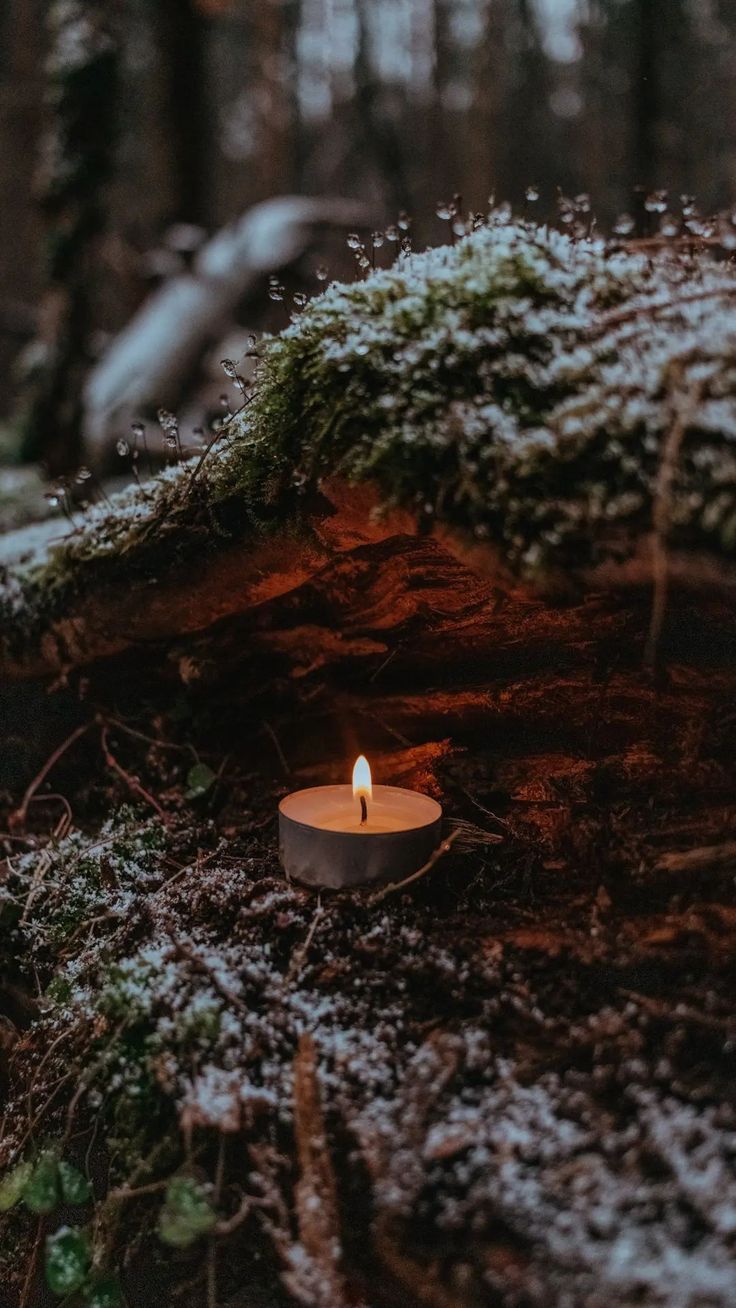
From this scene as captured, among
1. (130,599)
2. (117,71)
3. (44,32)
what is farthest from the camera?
(44,32)

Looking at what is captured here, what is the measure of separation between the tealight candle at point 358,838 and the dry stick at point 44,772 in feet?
2.50

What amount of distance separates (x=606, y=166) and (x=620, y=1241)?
18310 mm

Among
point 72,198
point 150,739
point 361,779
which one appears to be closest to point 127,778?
point 150,739

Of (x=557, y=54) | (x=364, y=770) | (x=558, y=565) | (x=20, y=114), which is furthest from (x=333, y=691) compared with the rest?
(x=557, y=54)

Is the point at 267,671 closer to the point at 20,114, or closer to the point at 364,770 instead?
the point at 364,770

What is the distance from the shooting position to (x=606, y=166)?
15672mm

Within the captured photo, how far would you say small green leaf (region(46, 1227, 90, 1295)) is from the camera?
1329 mm

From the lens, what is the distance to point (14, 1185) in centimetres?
147

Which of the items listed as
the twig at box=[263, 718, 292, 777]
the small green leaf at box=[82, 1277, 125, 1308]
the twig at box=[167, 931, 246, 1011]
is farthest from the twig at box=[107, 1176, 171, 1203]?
the twig at box=[263, 718, 292, 777]

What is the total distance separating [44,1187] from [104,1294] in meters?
0.19

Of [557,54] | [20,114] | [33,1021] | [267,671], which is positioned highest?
[557,54]

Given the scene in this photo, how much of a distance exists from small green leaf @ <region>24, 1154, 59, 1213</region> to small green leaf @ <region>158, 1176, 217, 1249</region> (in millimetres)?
272

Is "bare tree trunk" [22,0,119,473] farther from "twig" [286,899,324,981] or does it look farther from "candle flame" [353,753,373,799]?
"twig" [286,899,324,981]

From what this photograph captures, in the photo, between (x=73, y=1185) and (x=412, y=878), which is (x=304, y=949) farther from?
(x=73, y=1185)
